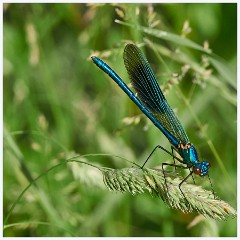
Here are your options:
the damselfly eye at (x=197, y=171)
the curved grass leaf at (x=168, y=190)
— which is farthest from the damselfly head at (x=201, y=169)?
the curved grass leaf at (x=168, y=190)

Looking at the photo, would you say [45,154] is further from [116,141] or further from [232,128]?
[232,128]

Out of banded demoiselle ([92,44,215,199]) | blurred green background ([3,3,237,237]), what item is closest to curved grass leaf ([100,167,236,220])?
banded demoiselle ([92,44,215,199])

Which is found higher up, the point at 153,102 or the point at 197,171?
the point at 153,102

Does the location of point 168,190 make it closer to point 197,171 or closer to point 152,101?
point 197,171

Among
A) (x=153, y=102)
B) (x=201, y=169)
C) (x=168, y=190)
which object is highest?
(x=153, y=102)

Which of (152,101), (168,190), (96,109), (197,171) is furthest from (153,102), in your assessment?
(96,109)

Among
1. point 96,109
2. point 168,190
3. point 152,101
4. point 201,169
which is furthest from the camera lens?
point 96,109

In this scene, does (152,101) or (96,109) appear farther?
(96,109)
